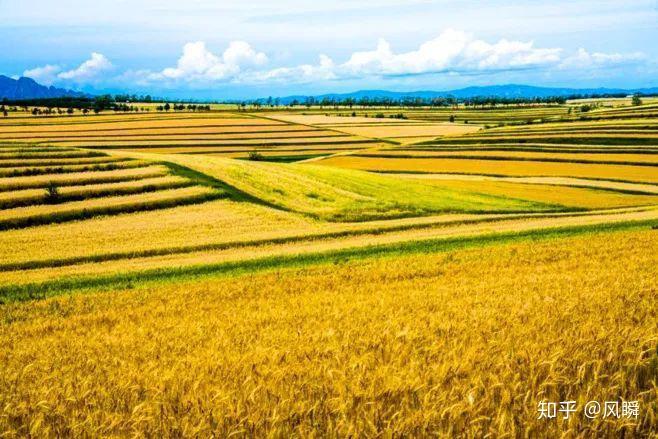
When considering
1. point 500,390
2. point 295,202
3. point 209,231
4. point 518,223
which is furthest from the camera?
point 295,202

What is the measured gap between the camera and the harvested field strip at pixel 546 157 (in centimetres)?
6906

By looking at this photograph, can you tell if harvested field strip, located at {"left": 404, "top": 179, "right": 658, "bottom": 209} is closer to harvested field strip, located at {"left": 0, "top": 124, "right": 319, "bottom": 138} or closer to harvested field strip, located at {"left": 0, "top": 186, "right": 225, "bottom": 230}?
harvested field strip, located at {"left": 0, "top": 186, "right": 225, "bottom": 230}

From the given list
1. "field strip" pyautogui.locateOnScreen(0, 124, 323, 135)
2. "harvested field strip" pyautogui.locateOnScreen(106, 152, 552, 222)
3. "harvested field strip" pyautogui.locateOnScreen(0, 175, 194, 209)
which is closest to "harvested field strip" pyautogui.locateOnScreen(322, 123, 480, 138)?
"field strip" pyautogui.locateOnScreen(0, 124, 323, 135)

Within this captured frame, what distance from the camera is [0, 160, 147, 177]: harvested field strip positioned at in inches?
1580

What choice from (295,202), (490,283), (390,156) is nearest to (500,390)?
(490,283)

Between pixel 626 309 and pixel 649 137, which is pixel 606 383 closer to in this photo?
pixel 626 309

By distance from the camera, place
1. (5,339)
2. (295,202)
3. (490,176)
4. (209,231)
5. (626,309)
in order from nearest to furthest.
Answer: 1. (626,309)
2. (5,339)
3. (209,231)
4. (295,202)
5. (490,176)

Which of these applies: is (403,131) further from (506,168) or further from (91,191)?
(91,191)

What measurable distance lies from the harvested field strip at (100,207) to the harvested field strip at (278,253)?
9.70 meters

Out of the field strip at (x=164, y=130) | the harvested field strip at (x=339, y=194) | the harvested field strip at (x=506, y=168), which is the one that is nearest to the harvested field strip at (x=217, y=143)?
the field strip at (x=164, y=130)

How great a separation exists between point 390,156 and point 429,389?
82428 mm

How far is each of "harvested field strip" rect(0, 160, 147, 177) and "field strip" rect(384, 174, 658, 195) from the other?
3329cm

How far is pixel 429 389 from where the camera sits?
514 centimetres

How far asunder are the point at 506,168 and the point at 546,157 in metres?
9.38
